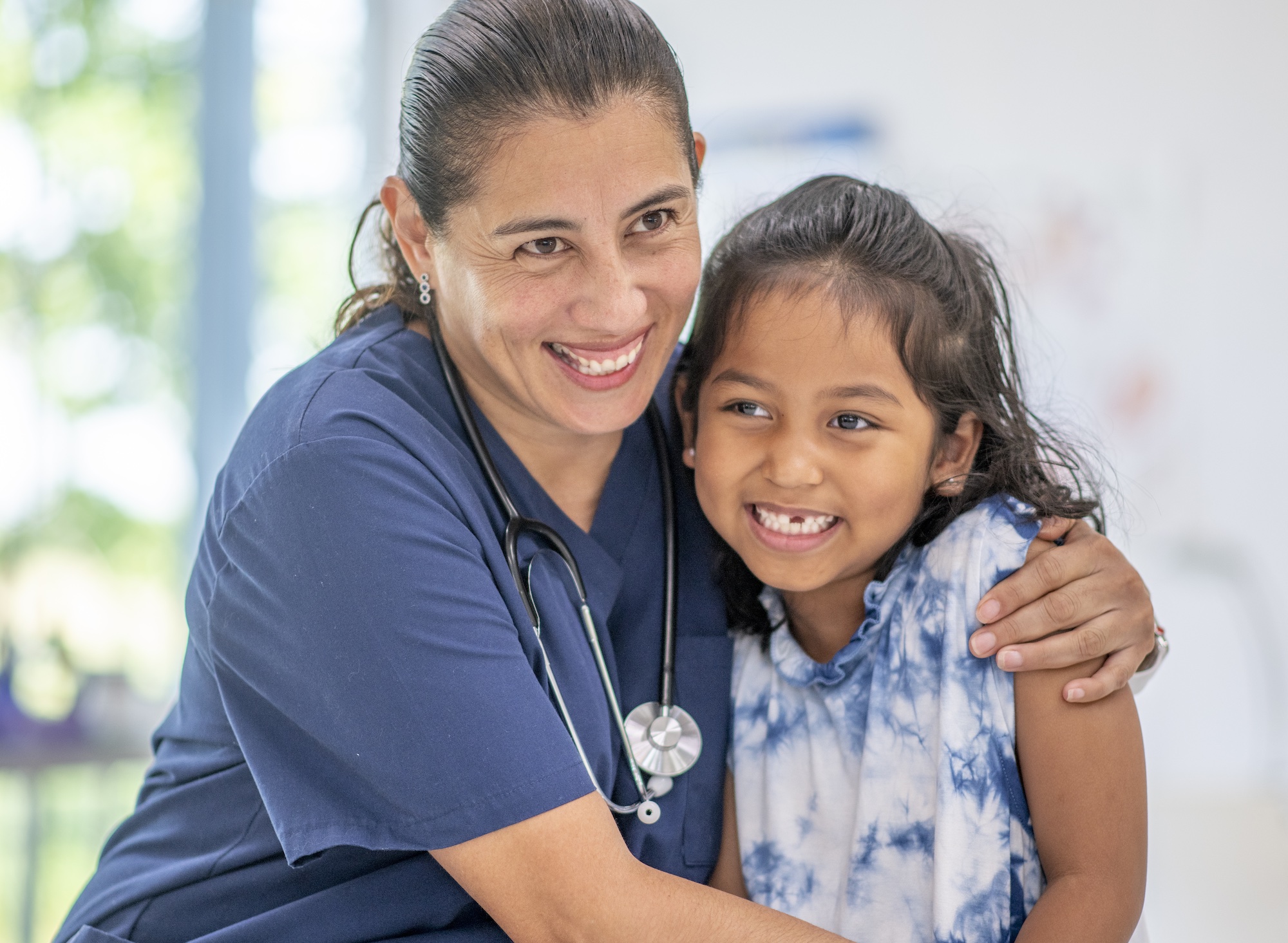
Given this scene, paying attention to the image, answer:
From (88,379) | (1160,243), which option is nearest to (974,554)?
(1160,243)

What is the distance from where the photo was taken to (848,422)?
127cm

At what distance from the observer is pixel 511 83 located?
3.69 ft

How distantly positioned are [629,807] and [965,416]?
1.87ft

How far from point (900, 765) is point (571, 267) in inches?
24.7

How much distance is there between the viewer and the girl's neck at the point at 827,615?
1.38 m

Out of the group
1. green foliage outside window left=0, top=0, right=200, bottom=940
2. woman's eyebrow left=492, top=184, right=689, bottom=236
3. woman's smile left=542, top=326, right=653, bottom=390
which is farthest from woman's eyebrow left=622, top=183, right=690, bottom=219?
green foliage outside window left=0, top=0, right=200, bottom=940

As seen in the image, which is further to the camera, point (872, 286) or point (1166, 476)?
point (1166, 476)

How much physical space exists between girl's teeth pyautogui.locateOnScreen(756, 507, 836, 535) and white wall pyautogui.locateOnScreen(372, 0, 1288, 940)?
1468 millimetres

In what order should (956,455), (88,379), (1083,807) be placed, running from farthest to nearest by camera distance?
1. (88,379)
2. (956,455)
3. (1083,807)

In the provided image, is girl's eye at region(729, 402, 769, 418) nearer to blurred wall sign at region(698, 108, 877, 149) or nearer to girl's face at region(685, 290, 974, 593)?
girl's face at region(685, 290, 974, 593)

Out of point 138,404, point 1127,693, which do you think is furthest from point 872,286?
point 138,404

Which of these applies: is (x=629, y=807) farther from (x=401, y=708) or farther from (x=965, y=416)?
(x=965, y=416)

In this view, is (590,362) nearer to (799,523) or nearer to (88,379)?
(799,523)

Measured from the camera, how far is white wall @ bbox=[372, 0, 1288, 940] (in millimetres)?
2799
